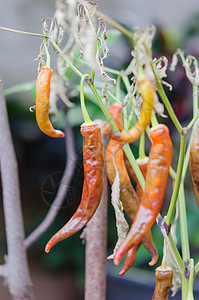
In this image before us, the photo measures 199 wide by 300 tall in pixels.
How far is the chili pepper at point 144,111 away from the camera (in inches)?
10.4

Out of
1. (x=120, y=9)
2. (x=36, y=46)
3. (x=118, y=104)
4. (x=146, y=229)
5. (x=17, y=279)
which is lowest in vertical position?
(x=17, y=279)

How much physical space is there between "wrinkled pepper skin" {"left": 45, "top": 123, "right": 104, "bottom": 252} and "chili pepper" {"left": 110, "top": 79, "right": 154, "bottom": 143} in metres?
0.02

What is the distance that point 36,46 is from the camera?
3.29 feet

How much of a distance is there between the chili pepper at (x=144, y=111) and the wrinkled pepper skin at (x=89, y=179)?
0.9 inches

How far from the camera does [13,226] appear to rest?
53 centimetres

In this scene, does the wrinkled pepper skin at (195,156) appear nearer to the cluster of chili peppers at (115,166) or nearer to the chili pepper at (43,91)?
the cluster of chili peppers at (115,166)

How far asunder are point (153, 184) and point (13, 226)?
11.2 inches

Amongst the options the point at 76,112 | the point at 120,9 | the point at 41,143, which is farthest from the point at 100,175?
the point at 120,9

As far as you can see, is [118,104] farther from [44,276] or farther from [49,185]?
[44,276]

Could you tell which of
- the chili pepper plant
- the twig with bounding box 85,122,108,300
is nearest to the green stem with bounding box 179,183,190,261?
the chili pepper plant

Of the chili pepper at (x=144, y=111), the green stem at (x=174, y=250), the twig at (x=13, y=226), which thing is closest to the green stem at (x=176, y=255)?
the green stem at (x=174, y=250)

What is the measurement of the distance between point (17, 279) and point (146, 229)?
0.30 metres

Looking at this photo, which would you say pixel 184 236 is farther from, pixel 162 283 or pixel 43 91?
pixel 43 91

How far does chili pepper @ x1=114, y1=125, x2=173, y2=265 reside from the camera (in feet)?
1.00
